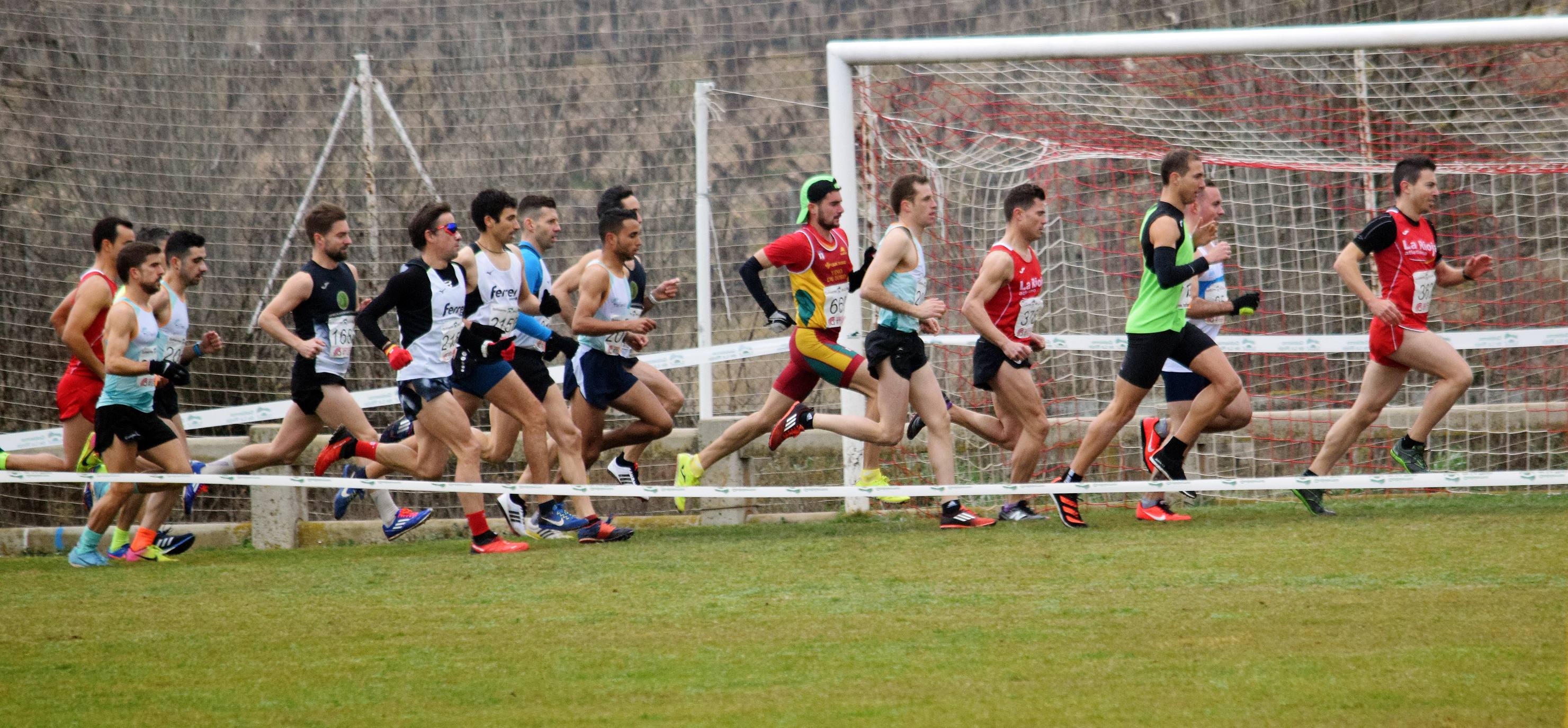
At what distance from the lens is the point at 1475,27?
9031mm

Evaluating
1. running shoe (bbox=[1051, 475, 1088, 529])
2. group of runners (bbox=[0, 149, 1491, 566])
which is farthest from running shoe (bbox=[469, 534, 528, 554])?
running shoe (bbox=[1051, 475, 1088, 529])

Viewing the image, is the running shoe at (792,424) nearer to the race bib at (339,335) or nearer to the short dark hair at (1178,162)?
the short dark hair at (1178,162)

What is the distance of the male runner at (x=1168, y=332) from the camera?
8.34m

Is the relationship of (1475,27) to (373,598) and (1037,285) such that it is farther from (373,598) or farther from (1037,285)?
(373,598)

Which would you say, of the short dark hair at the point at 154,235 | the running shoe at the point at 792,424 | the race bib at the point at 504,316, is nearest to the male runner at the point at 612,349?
the race bib at the point at 504,316

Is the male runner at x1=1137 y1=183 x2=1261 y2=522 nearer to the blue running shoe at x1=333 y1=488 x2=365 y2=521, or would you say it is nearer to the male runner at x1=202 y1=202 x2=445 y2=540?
the male runner at x1=202 y1=202 x2=445 y2=540

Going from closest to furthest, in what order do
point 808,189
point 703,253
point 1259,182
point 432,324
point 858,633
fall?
point 858,633
point 432,324
point 808,189
point 703,253
point 1259,182

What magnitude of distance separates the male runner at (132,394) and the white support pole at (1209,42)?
13.9 feet

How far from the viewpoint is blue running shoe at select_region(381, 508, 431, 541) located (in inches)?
376

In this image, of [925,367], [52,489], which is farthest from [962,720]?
[52,489]

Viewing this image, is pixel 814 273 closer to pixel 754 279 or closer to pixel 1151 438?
pixel 754 279

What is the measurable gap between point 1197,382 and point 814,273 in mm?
2381

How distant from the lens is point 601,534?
8.94 meters

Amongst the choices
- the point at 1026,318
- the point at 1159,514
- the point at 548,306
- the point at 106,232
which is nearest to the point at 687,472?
the point at 548,306
